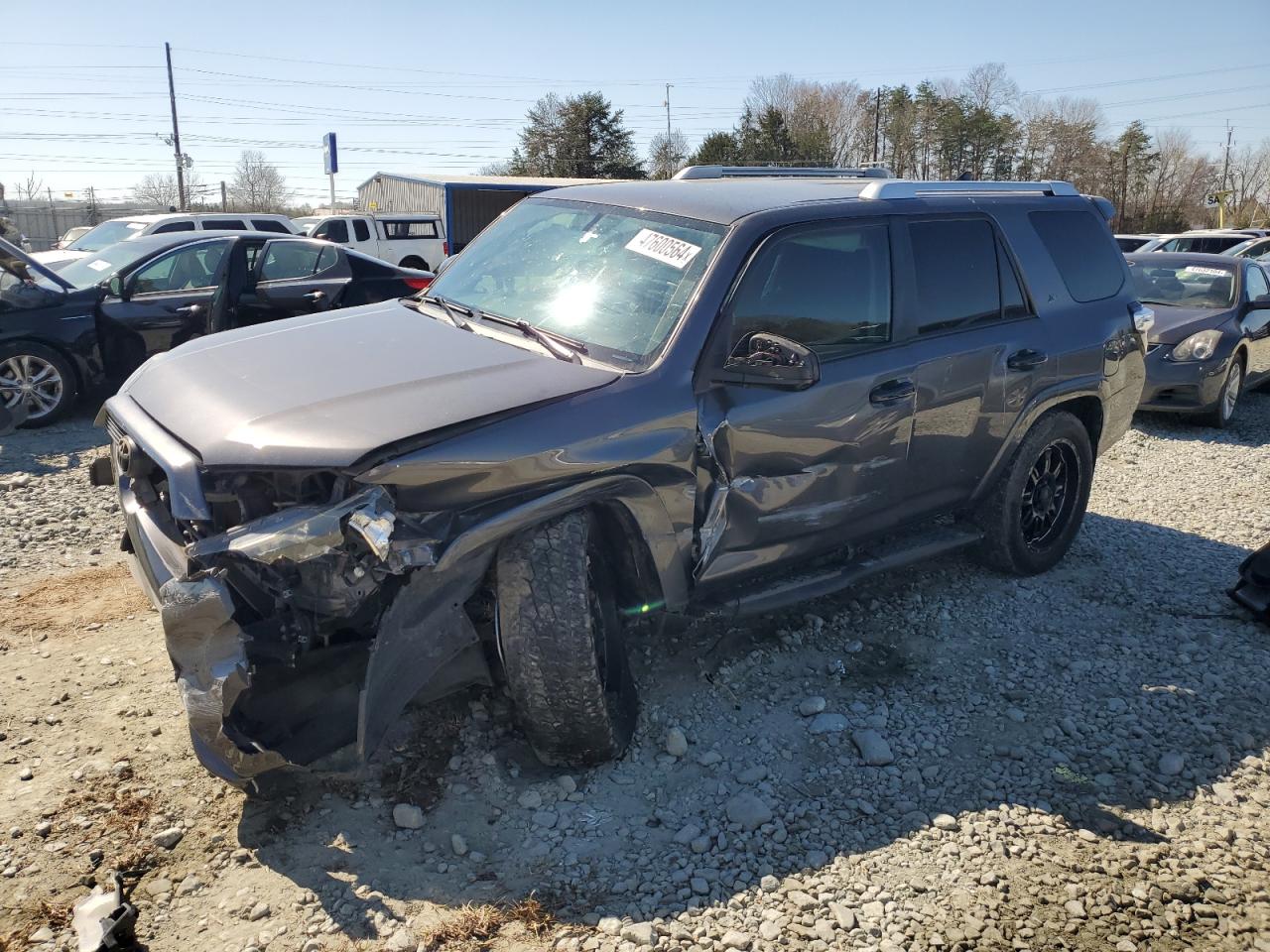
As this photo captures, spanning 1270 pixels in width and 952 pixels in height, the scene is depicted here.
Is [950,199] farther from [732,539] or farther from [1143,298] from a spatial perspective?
[1143,298]

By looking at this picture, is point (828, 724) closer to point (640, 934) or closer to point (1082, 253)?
point (640, 934)

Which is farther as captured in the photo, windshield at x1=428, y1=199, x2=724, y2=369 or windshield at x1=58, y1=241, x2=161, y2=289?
windshield at x1=58, y1=241, x2=161, y2=289

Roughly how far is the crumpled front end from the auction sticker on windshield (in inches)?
56.2

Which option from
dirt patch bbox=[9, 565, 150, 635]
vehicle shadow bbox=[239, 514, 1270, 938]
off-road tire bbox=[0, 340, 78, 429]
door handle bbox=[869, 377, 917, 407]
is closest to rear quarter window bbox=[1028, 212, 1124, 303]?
door handle bbox=[869, 377, 917, 407]

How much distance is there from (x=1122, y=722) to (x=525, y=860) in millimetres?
2468

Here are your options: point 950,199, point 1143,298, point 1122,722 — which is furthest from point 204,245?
point 1143,298

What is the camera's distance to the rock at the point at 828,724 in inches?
145

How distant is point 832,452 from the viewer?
380 cm

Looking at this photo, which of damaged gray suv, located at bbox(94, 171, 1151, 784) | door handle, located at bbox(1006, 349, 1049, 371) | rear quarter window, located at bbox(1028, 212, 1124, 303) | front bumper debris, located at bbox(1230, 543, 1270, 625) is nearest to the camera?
damaged gray suv, located at bbox(94, 171, 1151, 784)

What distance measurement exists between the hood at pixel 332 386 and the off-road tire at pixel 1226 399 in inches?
312

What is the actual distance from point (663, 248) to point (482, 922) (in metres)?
2.45

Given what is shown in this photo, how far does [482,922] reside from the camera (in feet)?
8.65

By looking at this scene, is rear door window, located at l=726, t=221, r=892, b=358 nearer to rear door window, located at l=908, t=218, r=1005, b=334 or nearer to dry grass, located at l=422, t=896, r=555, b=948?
rear door window, located at l=908, t=218, r=1005, b=334

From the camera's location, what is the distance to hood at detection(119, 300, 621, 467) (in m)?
2.73
